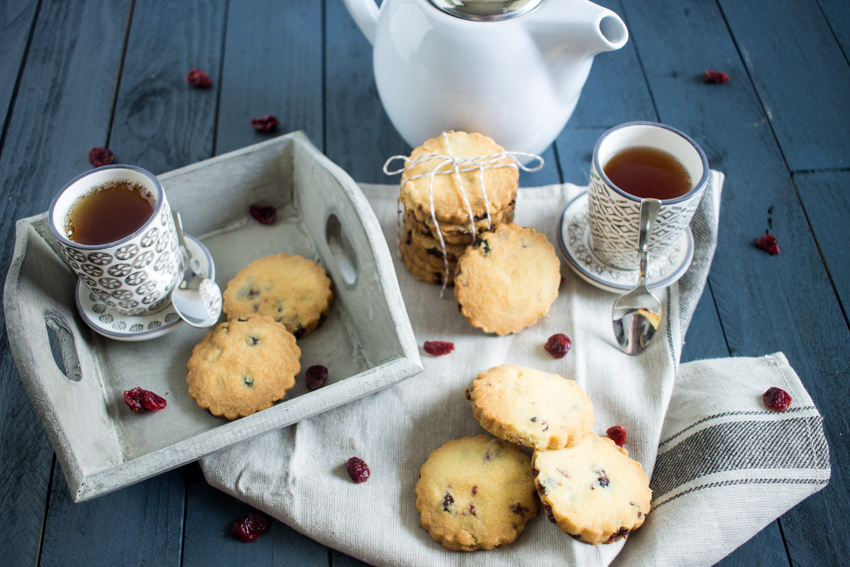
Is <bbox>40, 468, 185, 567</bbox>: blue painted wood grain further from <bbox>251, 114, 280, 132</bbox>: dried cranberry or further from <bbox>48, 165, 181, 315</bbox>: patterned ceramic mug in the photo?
<bbox>251, 114, 280, 132</bbox>: dried cranberry

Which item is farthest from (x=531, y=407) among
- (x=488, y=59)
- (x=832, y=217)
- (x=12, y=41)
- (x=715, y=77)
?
(x=12, y=41)

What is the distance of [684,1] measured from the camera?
1.86 meters

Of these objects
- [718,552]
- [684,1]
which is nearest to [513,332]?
[718,552]

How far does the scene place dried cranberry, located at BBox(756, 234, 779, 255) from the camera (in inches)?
56.5

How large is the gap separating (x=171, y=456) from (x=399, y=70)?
2.67ft

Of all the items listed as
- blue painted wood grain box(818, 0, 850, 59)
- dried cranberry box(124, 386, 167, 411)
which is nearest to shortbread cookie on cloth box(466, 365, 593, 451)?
dried cranberry box(124, 386, 167, 411)

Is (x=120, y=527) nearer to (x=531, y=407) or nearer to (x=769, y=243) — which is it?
(x=531, y=407)

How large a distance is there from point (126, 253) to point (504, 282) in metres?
0.67

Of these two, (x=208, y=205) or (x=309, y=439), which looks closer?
(x=309, y=439)

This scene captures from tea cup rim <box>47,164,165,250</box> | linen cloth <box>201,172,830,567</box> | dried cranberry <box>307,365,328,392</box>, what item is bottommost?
linen cloth <box>201,172,830,567</box>

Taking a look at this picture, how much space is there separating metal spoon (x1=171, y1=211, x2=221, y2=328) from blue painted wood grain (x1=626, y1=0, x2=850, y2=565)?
3.52 feet

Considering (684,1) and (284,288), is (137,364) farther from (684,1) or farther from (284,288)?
(684,1)

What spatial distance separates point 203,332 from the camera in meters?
1.27

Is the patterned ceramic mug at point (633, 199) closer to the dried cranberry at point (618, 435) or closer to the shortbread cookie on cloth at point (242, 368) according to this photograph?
the dried cranberry at point (618, 435)
